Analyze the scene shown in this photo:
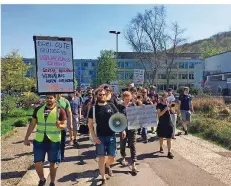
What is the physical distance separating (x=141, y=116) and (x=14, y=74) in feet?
85.3

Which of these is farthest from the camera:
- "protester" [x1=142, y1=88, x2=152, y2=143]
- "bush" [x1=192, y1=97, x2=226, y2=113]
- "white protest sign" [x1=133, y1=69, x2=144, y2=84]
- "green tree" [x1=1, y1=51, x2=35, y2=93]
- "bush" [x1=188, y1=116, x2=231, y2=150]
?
"green tree" [x1=1, y1=51, x2=35, y2=93]

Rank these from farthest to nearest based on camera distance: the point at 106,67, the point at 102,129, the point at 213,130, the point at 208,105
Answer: the point at 106,67, the point at 208,105, the point at 213,130, the point at 102,129

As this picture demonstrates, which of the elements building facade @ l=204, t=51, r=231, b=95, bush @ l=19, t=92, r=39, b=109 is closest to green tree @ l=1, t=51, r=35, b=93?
bush @ l=19, t=92, r=39, b=109

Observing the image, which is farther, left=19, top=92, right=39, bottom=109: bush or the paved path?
left=19, top=92, right=39, bottom=109: bush

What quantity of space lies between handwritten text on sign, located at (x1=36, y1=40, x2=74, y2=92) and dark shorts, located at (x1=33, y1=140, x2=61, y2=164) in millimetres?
1224

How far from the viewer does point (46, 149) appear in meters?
6.16

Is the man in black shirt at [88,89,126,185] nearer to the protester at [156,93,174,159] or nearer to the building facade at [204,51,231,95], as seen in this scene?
the protester at [156,93,174,159]

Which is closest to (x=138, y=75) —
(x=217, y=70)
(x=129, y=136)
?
(x=129, y=136)

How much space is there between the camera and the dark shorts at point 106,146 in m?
6.49

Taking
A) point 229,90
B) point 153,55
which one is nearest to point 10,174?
point 229,90

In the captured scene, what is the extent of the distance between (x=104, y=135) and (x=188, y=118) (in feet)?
23.1

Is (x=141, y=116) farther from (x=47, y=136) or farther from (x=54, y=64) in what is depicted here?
(x=47, y=136)

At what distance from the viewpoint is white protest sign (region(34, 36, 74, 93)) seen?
6.93 m

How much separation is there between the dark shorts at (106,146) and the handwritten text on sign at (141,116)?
117 cm
